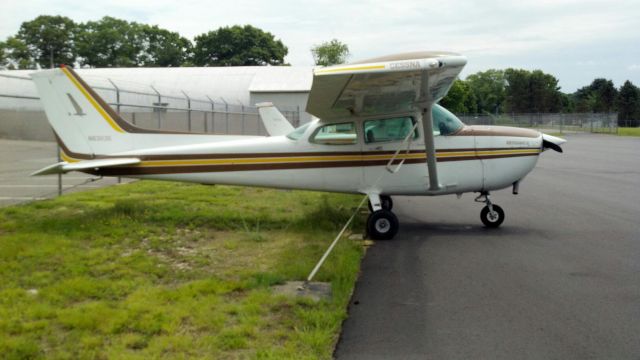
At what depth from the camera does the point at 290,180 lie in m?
8.78

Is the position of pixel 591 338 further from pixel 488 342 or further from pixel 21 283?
pixel 21 283

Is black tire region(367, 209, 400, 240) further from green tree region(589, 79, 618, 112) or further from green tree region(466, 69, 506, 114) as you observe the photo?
green tree region(466, 69, 506, 114)

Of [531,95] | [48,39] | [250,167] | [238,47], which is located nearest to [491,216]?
[250,167]

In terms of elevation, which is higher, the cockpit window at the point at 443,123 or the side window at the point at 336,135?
the cockpit window at the point at 443,123

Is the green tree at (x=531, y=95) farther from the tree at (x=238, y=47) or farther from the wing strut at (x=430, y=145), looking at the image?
the wing strut at (x=430, y=145)

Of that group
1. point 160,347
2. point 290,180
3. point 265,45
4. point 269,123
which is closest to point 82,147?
point 290,180

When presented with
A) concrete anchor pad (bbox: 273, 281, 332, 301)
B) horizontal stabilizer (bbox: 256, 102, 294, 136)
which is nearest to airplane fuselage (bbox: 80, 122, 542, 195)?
concrete anchor pad (bbox: 273, 281, 332, 301)

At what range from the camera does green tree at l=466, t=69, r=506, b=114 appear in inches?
4820

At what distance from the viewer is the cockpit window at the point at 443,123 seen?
878 cm

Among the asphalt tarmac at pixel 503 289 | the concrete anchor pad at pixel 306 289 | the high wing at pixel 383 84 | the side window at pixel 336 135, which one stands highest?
the high wing at pixel 383 84

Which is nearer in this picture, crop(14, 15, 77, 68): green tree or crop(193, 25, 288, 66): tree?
crop(14, 15, 77, 68): green tree

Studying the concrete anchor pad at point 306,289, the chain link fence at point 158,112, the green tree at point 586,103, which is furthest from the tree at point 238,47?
the concrete anchor pad at point 306,289

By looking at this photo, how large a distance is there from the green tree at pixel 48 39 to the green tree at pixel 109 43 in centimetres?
144

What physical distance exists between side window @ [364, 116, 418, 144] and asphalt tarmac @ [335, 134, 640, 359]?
150 centimetres
